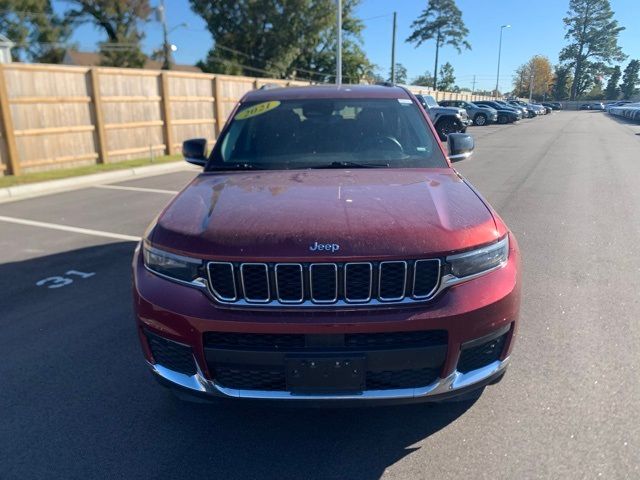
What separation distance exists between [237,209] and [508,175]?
Answer: 1025 cm

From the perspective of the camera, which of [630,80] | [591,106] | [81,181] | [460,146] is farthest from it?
[630,80]

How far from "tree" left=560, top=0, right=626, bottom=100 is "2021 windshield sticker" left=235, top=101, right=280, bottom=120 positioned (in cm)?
11103

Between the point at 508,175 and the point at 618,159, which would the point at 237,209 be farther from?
the point at 618,159

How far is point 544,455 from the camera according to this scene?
2.45 m

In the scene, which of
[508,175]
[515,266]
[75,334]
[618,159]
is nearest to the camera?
[515,266]

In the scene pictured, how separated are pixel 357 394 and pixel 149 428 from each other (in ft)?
4.07

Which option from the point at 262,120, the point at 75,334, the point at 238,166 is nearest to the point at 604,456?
the point at 238,166

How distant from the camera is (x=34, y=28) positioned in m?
44.9

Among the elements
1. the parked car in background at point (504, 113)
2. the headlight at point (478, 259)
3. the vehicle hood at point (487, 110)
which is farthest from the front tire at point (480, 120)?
the headlight at point (478, 259)

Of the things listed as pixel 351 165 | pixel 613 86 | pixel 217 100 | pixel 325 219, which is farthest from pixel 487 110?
pixel 613 86

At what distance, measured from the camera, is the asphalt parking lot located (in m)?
2.43

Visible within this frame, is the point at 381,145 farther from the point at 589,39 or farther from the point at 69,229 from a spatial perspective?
the point at 589,39

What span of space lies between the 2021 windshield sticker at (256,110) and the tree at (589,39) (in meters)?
111

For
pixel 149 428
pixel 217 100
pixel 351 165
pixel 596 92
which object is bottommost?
pixel 149 428
